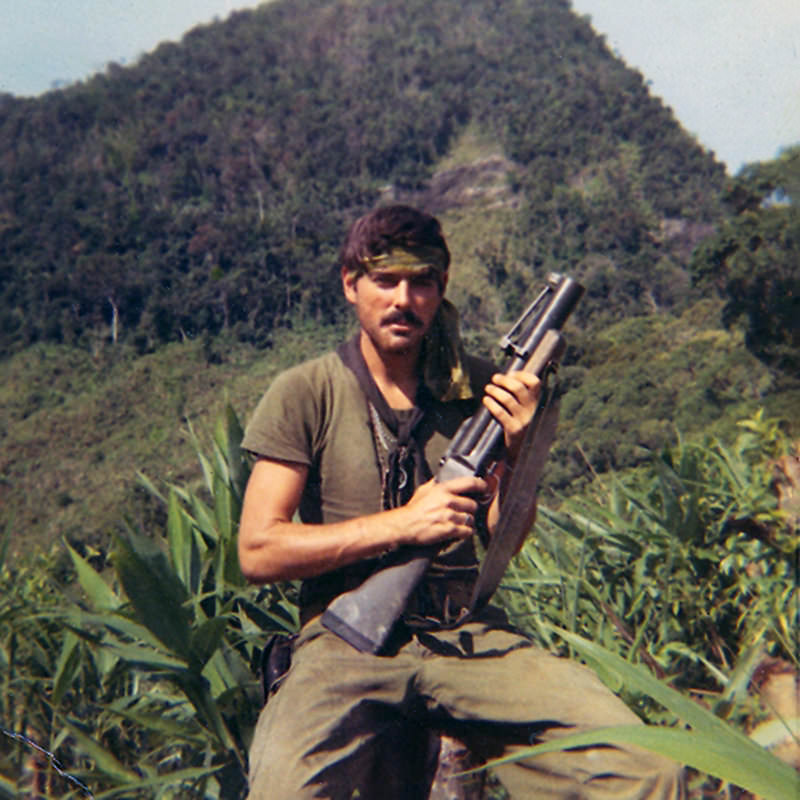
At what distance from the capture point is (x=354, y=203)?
76.4 meters

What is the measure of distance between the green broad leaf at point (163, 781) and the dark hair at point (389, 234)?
122cm

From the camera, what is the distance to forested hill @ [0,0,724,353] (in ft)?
189

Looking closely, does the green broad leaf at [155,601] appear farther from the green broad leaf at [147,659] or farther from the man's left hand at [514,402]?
the man's left hand at [514,402]

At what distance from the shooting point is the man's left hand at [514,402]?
6.21ft

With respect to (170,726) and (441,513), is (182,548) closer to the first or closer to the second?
(170,726)

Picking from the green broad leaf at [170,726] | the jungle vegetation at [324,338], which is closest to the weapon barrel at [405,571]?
the jungle vegetation at [324,338]

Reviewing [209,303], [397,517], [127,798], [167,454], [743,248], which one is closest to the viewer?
[397,517]

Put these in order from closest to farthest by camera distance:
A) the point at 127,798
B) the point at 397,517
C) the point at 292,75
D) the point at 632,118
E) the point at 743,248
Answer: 1. the point at 397,517
2. the point at 127,798
3. the point at 743,248
4. the point at 632,118
5. the point at 292,75

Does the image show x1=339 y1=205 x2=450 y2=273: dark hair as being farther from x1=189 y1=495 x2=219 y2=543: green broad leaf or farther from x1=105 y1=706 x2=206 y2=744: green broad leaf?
x1=105 y1=706 x2=206 y2=744: green broad leaf

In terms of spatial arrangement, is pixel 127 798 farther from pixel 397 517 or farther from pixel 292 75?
pixel 292 75

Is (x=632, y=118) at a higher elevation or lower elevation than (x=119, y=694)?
higher

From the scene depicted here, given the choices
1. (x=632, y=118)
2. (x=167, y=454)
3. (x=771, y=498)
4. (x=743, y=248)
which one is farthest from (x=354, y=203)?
(x=771, y=498)

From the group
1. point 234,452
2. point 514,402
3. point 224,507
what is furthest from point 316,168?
point 514,402

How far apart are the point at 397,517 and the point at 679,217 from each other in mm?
67848
